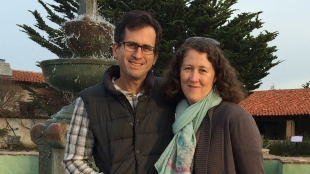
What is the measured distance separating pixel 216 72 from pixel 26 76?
98.2 ft

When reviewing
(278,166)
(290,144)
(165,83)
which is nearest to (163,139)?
(165,83)

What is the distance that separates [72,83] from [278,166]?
424cm

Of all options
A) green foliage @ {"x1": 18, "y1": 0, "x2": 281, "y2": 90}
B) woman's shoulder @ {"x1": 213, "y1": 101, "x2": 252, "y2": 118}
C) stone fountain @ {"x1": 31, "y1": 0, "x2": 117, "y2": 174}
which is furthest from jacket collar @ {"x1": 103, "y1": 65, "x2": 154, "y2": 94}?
green foliage @ {"x1": 18, "y1": 0, "x2": 281, "y2": 90}

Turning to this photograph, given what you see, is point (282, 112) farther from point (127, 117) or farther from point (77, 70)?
point (127, 117)

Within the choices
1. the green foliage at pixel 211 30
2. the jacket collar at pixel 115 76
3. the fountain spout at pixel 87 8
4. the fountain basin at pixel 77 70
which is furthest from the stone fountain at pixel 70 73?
the green foliage at pixel 211 30

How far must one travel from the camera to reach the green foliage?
17234 millimetres

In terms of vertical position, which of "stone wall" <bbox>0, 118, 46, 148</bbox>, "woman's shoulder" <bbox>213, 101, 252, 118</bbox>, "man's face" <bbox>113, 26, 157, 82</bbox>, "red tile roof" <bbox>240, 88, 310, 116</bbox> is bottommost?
"stone wall" <bbox>0, 118, 46, 148</bbox>

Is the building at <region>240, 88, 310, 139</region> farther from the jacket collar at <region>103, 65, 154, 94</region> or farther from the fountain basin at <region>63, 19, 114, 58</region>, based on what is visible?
the jacket collar at <region>103, 65, 154, 94</region>

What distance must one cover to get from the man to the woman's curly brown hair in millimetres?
128

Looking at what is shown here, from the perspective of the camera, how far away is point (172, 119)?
80.6 inches

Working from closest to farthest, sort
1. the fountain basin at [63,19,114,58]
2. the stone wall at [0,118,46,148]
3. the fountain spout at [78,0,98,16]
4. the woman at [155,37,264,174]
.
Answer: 1. the woman at [155,37,264,174]
2. the fountain basin at [63,19,114,58]
3. the fountain spout at [78,0,98,16]
4. the stone wall at [0,118,46,148]

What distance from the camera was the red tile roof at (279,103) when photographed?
81.3ft

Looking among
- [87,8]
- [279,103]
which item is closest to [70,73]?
[87,8]

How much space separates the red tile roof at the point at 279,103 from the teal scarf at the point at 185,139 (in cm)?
2297
